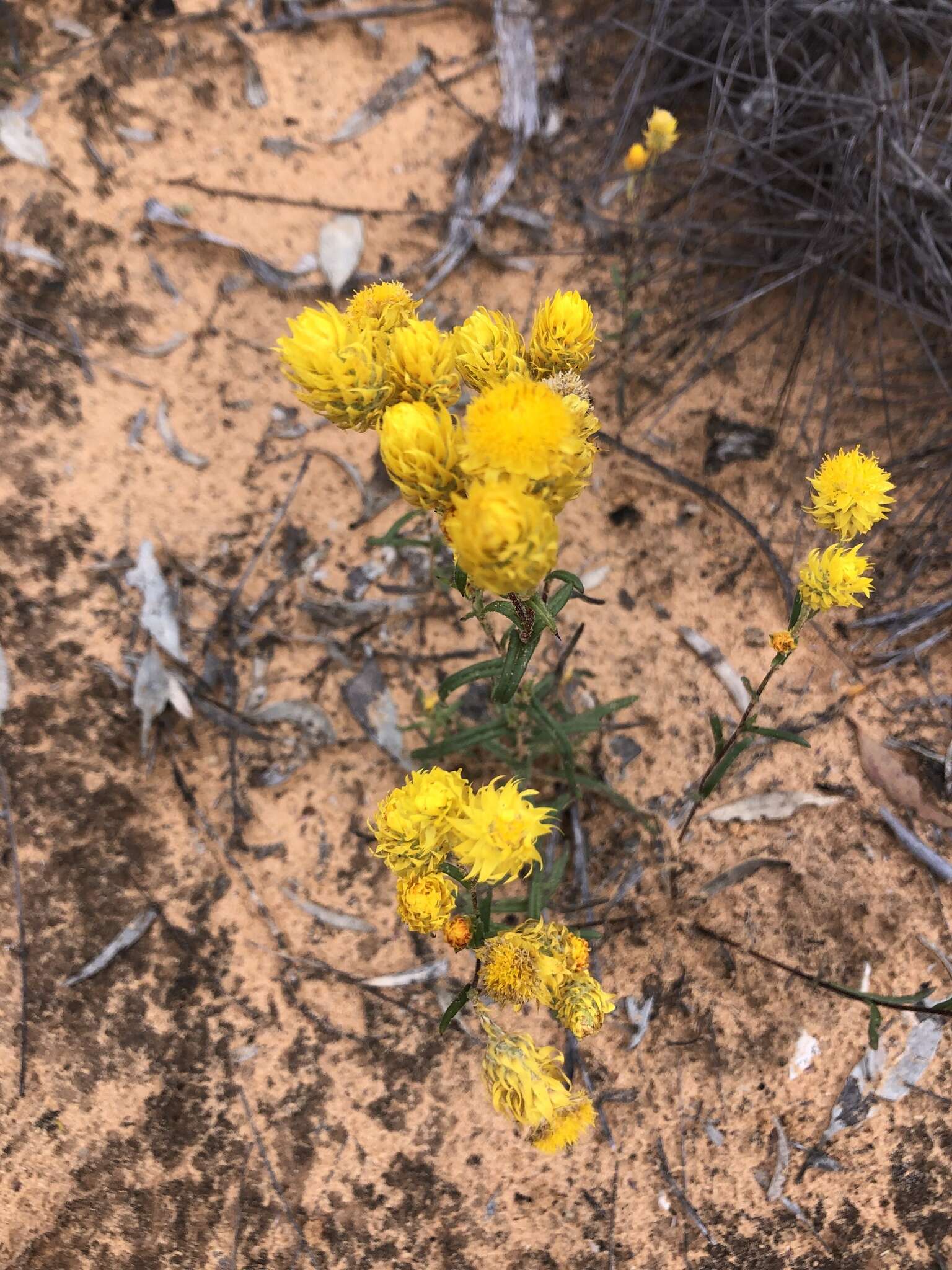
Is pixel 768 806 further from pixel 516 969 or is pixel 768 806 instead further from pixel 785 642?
pixel 516 969

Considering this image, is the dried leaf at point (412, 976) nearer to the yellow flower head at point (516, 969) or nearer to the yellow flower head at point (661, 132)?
the yellow flower head at point (516, 969)

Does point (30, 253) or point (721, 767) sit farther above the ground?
point (30, 253)

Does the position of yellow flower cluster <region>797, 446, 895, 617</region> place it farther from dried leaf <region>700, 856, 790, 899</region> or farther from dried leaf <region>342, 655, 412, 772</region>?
dried leaf <region>342, 655, 412, 772</region>

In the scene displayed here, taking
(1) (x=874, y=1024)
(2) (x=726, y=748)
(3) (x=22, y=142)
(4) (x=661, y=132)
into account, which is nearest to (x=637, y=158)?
(4) (x=661, y=132)

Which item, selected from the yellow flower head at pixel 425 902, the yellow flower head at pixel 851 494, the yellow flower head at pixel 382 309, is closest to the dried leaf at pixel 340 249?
the yellow flower head at pixel 382 309

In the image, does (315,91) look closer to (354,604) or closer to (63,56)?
(63,56)
